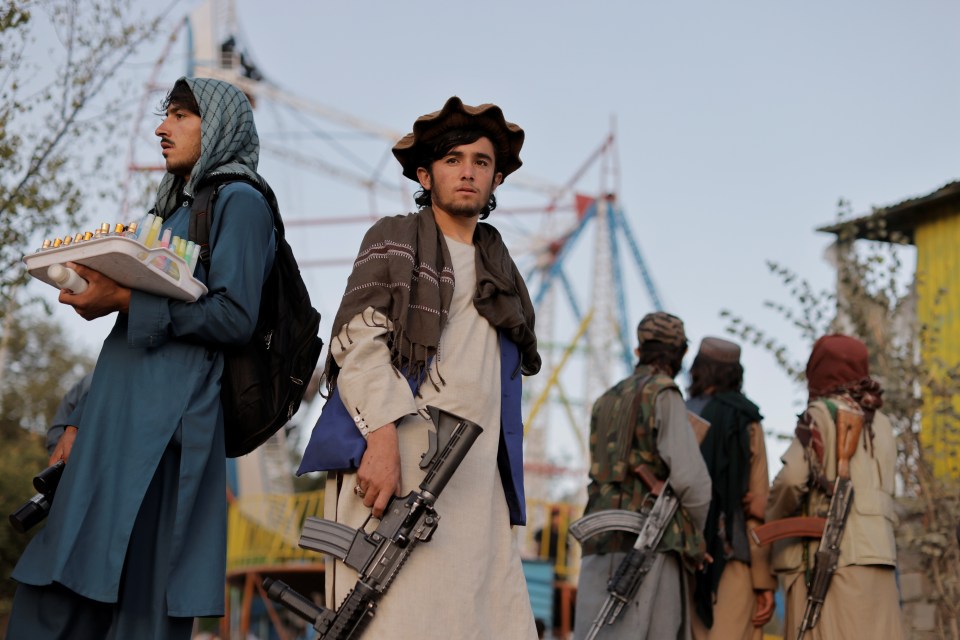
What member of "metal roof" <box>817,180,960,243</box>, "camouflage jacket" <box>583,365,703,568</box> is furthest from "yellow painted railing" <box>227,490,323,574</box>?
"camouflage jacket" <box>583,365,703,568</box>

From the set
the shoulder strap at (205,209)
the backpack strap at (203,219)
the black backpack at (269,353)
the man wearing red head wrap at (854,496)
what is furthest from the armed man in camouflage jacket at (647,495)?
the backpack strap at (203,219)

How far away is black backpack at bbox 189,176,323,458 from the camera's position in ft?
12.1

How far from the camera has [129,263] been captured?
3.36 m

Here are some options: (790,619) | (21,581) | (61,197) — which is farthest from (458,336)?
(61,197)

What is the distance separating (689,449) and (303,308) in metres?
2.36

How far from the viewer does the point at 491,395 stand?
3.88 m

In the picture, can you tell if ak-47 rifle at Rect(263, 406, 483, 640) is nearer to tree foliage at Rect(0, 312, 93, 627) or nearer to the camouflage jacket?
the camouflage jacket

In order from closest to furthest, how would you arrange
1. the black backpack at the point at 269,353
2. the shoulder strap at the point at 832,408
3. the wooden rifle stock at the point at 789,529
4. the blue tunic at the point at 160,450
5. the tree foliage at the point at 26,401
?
the blue tunic at the point at 160,450, the black backpack at the point at 269,353, the wooden rifle stock at the point at 789,529, the shoulder strap at the point at 832,408, the tree foliage at the point at 26,401

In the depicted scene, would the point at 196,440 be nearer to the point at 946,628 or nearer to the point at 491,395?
the point at 491,395

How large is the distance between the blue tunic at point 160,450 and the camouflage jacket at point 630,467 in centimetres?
260

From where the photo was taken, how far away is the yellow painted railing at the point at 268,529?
21.0 m

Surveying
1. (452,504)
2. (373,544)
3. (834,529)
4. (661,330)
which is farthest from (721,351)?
(373,544)

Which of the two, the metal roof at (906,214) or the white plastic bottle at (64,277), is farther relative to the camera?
the metal roof at (906,214)

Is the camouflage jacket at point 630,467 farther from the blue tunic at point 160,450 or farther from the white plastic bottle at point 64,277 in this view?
the white plastic bottle at point 64,277
